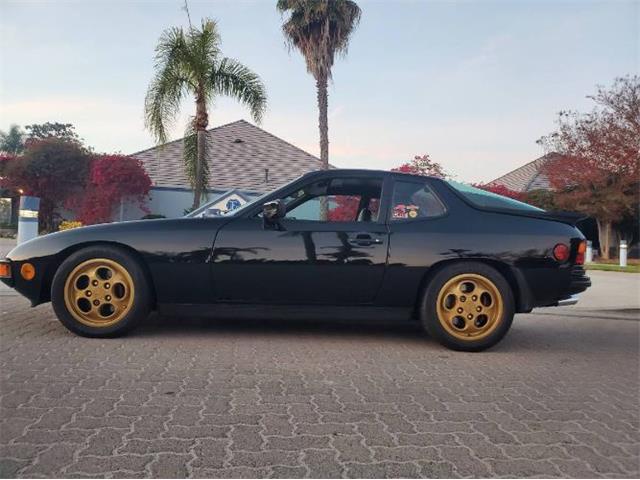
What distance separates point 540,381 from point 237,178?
27669 mm

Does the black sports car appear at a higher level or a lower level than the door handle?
lower

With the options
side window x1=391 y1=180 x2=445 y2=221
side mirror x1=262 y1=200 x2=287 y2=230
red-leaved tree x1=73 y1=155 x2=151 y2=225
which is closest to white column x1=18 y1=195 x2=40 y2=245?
side mirror x1=262 y1=200 x2=287 y2=230

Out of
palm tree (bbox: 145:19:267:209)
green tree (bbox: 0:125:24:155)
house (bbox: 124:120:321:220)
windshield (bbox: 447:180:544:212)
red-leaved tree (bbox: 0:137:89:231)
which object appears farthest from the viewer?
green tree (bbox: 0:125:24:155)

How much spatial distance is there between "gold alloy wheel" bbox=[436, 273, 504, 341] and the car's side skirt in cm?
37

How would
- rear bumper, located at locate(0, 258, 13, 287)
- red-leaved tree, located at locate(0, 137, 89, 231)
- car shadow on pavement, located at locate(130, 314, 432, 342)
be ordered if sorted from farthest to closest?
1. red-leaved tree, located at locate(0, 137, 89, 231)
2. car shadow on pavement, located at locate(130, 314, 432, 342)
3. rear bumper, located at locate(0, 258, 13, 287)

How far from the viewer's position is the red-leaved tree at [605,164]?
25.4 metres

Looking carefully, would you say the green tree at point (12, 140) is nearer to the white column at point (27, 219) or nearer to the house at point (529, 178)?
the house at point (529, 178)

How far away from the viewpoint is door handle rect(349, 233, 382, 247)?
4355 mm

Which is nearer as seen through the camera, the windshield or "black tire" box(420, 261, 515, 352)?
"black tire" box(420, 261, 515, 352)

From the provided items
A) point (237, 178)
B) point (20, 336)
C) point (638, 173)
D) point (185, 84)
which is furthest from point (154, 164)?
point (20, 336)

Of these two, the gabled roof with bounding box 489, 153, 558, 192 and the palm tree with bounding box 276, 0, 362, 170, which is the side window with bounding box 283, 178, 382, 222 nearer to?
the palm tree with bounding box 276, 0, 362, 170

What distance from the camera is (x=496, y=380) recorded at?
3.61m

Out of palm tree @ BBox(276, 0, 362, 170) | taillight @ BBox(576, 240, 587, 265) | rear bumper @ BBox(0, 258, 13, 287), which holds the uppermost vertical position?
palm tree @ BBox(276, 0, 362, 170)

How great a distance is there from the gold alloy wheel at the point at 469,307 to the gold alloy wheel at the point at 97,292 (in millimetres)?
2570
